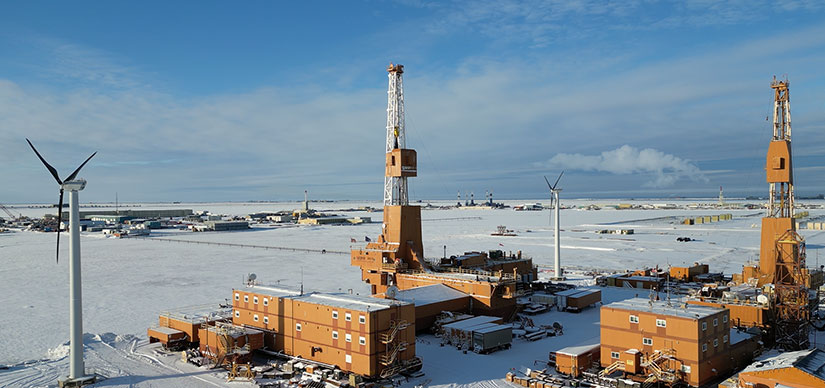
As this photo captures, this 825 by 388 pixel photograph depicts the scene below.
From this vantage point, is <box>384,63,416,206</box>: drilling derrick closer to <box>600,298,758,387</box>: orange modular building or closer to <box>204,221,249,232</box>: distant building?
<box>600,298,758,387</box>: orange modular building

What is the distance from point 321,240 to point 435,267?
55376 millimetres

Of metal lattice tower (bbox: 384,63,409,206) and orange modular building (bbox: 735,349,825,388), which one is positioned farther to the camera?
metal lattice tower (bbox: 384,63,409,206)

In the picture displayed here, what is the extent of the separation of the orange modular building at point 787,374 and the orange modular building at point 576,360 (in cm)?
607

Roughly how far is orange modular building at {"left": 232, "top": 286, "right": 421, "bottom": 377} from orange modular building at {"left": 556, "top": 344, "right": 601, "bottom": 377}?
6.86 metres

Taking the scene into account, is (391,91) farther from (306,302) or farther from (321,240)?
(321,240)

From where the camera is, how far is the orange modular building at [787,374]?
20625 mm

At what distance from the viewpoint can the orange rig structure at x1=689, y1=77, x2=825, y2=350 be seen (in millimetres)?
30500

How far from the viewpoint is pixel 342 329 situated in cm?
2581

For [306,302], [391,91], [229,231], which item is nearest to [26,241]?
[229,231]

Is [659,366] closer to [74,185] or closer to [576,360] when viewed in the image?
[576,360]

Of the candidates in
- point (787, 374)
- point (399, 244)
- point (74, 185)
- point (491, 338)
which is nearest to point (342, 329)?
point (491, 338)

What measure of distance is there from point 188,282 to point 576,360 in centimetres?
3807

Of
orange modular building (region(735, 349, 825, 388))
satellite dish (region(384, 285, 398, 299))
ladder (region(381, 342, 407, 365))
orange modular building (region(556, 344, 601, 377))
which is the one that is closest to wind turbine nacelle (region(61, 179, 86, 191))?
satellite dish (region(384, 285, 398, 299))

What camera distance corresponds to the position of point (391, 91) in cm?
4431
